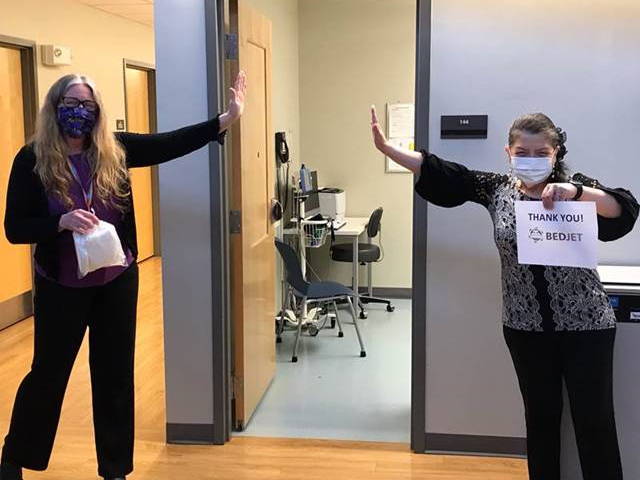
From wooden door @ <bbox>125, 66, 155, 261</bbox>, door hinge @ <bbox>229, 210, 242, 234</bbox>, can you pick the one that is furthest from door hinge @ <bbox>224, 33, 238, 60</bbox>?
wooden door @ <bbox>125, 66, 155, 261</bbox>

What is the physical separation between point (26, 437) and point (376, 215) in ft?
11.1

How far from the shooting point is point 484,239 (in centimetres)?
303

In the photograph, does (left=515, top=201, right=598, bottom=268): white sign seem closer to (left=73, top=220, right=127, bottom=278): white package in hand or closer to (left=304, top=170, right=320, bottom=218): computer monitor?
(left=73, top=220, right=127, bottom=278): white package in hand

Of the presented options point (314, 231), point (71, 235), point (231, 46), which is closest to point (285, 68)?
point (314, 231)

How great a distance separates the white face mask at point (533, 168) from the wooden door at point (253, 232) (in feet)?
5.00

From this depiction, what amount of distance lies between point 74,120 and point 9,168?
3.26 m

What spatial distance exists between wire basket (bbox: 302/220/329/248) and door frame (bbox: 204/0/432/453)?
200 cm

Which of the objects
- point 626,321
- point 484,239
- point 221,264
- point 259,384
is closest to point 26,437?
point 221,264

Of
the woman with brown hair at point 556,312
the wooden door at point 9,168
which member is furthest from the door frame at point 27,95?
the woman with brown hair at point 556,312

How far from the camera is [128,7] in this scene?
21.5 ft

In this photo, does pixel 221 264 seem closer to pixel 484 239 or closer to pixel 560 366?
pixel 484 239

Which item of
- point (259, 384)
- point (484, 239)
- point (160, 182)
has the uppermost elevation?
point (160, 182)

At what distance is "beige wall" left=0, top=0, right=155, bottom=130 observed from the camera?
17.7 feet

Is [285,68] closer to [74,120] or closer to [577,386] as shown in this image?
[74,120]
